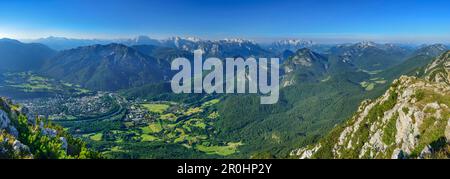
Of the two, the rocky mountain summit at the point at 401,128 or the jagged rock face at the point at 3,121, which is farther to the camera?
the rocky mountain summit at the point at 401,128

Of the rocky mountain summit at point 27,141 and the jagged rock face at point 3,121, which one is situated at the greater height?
the jagged rock face at point 3,121

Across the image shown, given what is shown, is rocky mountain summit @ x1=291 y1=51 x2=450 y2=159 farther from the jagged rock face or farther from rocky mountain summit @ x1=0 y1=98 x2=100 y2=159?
the jagged rock face

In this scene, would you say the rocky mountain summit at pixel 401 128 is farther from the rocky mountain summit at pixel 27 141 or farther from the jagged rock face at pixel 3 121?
the jagged rock face at pixel 3 121

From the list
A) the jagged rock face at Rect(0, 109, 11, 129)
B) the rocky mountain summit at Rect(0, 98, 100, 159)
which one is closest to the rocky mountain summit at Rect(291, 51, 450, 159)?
the rocky mountain summit at Rect(0, 98, 100, 159)

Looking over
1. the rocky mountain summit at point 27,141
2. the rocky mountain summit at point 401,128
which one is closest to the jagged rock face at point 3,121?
the rocky mountain summit at point 27,141

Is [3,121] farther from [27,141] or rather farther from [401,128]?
[401,128]

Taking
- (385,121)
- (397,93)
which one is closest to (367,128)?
(385,121)

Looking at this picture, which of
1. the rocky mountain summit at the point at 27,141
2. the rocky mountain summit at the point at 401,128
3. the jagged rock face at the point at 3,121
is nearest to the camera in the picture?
the rocky mountain summit at the point at 27,141

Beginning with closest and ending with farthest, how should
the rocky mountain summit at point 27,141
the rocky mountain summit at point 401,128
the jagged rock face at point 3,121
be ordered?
the rocky mountain summit at point 27,141, the jagged rock face at point 3,121, the rocky mountain summit at point 401,128
